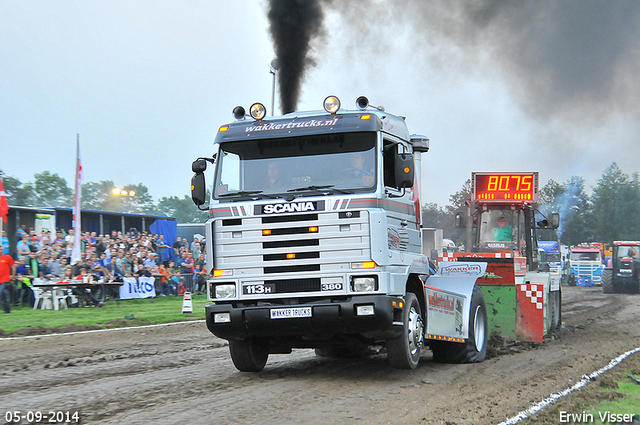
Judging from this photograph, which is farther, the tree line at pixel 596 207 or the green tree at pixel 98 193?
the green tree at pixel 98 193

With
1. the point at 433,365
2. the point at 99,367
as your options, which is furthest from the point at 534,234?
the point at 99,367

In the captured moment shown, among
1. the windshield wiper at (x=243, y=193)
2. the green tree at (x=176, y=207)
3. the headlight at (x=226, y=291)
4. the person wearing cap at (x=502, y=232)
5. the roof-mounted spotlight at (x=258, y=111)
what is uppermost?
the green tree at (x=176, y=207)

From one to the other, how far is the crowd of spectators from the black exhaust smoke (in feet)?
27.2

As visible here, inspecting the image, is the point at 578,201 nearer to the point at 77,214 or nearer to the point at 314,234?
the point at 77,214

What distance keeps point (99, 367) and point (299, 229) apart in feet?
12.5

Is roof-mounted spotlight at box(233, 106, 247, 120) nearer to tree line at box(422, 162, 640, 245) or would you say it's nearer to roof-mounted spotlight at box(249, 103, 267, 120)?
roof-mounted spotlight at box(249, 103, 267, 120)

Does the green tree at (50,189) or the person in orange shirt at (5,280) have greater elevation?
the green tree at (50,189)

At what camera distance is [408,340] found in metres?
8.79

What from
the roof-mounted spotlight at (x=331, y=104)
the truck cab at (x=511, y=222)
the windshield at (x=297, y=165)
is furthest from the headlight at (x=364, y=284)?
A: the truck cab at (x=511, y=222)

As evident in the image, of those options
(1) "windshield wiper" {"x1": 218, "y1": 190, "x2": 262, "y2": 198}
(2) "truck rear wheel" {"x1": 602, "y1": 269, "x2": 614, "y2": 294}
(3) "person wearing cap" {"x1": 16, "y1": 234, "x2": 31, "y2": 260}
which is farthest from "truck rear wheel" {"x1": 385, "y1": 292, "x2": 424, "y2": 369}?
(2) "truck rear wheel" {"x1": 602, "y1": 269, "x2": 614, "y2": 294}

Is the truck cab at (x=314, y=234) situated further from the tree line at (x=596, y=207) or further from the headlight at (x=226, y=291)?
the tree line at (x=596, y=207)

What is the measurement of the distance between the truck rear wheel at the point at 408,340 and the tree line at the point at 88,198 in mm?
29542

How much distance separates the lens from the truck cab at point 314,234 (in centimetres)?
827

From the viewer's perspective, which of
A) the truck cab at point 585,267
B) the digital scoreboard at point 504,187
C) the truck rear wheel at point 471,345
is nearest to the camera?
the truck rear wheel at point 471,345
